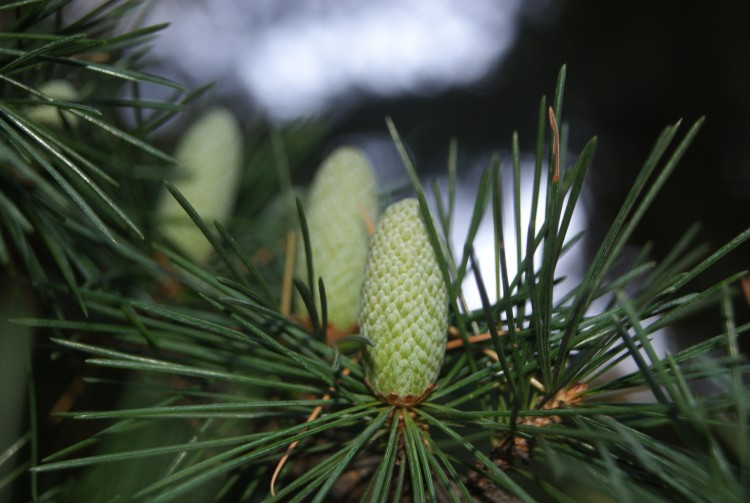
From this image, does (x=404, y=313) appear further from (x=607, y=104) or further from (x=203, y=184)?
(x=607, y=104)

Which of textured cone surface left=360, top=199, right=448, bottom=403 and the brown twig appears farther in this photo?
the brown twig

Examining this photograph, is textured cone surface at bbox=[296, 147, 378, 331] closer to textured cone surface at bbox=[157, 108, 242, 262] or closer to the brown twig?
the brown twig

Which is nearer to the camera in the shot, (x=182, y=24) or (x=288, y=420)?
(x=288, y=420)

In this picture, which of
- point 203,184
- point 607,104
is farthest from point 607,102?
point 203,184

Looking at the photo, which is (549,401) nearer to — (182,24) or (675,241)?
(675,241)

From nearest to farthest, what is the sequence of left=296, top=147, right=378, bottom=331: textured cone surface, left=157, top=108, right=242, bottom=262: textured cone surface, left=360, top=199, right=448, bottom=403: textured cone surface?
left=360, top=199, right=448, bottom=403: textured cone surface → left=296, top=147, right=378, bottom=331: textured cone surface → left=157, top=108, right=242, bottom=262: textured cone surface

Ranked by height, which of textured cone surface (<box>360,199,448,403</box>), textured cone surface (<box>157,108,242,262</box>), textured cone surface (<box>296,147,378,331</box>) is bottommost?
textured cone surface (<box>360,199,448,403</box>)

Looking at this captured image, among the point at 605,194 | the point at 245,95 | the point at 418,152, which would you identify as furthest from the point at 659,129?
the point at 245,95

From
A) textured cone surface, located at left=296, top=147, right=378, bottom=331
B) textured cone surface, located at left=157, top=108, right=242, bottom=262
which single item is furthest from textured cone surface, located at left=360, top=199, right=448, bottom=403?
textured cone surface, located at left=157, top=108, right=242, bottom=262
